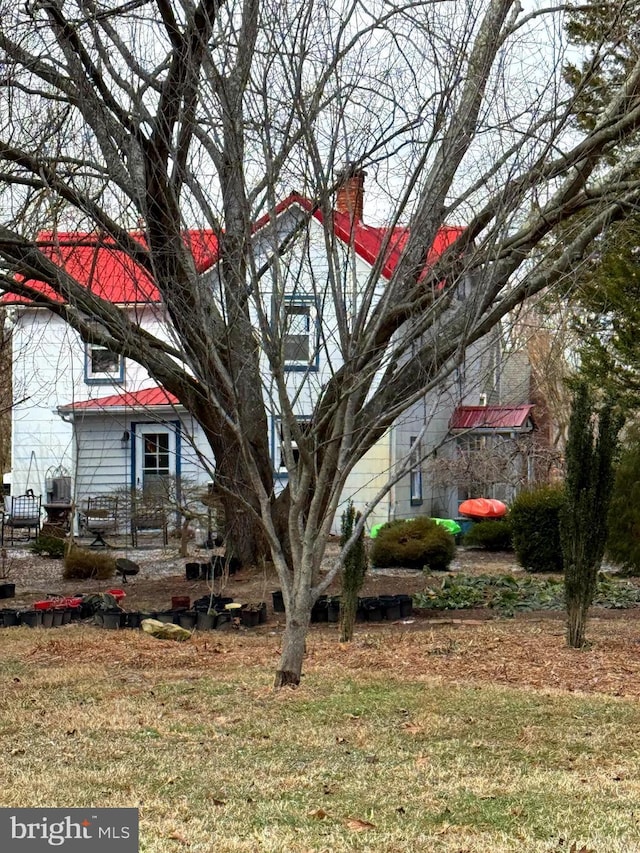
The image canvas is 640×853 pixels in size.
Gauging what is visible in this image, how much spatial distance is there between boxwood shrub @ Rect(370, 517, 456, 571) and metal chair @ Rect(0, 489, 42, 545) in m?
8.20

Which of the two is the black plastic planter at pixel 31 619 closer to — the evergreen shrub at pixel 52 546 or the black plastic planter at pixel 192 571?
the black plastic planter at pixel 192 571

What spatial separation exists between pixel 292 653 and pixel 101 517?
46.9ft

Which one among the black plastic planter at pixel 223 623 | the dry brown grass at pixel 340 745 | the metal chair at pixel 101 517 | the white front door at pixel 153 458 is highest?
the white front door at pixel 153 458

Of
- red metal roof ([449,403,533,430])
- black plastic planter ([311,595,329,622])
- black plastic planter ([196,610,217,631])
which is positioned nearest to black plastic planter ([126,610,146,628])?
black plastic planter ([196,610,217,631])

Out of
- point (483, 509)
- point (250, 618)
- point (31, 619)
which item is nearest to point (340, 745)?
point (250, 618)

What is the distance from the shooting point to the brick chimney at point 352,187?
7152mm

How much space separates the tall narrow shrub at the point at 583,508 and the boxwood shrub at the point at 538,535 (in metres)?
7.66

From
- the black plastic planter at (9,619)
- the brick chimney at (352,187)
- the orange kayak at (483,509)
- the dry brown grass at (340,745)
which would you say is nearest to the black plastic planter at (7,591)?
the black plastic planter at (9,619)

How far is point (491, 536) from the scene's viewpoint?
20750mm

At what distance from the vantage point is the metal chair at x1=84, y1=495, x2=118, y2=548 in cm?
2128

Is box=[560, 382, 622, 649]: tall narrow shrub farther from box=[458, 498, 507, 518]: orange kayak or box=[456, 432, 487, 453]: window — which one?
box=[456, 432, 487, 453]: window

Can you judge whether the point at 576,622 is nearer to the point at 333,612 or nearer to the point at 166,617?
the point at 333,612

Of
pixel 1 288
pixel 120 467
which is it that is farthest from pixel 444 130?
pixel 120 467

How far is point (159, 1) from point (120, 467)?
1597 cm
